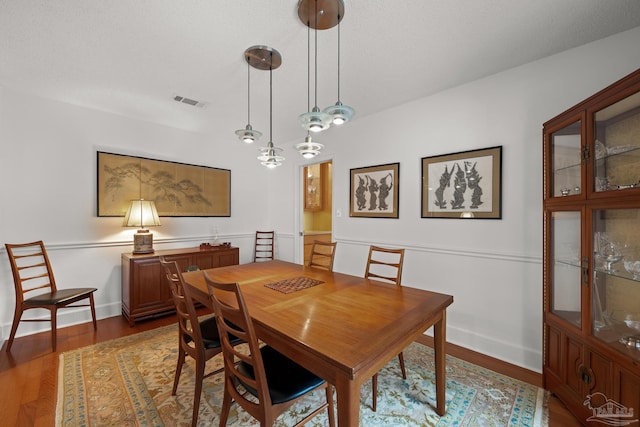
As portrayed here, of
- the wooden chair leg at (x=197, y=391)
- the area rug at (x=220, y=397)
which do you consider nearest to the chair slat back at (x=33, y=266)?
the area rug at (x=220, y=397)

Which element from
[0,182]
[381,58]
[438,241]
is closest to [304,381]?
[438,241]

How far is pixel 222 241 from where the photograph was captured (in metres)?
4.23

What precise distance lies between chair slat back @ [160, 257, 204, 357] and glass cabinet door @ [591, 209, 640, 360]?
89.7 inches

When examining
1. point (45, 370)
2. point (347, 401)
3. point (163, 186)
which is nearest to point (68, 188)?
point (163, 186)

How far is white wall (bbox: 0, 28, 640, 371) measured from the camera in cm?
220

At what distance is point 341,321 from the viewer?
1.35 metres

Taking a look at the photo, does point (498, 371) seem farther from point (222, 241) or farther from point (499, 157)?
point (222, 241)

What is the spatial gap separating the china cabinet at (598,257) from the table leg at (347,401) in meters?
1.36

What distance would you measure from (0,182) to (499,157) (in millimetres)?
4721

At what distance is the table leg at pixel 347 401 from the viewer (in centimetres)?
99

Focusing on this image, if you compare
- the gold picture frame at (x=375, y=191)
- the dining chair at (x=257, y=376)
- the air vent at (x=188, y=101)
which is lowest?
the dining chair at (x=257, y=376)

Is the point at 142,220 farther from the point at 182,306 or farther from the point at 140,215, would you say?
the point at 182,306

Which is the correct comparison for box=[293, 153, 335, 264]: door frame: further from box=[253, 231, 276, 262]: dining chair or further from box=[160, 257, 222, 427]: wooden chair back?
box=[160, 257, 222, 427]: wooden chair back

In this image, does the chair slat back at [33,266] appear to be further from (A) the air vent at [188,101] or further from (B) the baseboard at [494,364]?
(B) the baseboard at [494,364]
